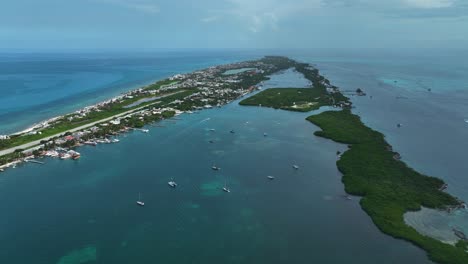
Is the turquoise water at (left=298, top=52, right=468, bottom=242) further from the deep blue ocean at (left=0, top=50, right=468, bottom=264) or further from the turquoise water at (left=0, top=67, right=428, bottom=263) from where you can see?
the turquoise water at (left=0, top=67, right=428, bottom=263)

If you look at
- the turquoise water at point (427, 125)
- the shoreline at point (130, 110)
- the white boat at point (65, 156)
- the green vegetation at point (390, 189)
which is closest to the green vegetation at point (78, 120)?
the shoreline at point (130, 110)

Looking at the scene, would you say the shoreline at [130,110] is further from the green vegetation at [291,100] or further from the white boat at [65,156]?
the green vegetation at [291,100]

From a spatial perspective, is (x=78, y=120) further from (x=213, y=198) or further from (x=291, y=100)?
(x=291, y=100)

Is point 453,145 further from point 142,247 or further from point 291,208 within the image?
point 142,247

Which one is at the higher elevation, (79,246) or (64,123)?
(64,123)

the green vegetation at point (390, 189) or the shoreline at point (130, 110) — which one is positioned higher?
the shoreline at point (130, 110)

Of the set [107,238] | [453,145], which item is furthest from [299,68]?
[107,238]
